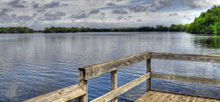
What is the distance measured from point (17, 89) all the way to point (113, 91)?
1194cm

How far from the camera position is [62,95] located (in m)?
3.53

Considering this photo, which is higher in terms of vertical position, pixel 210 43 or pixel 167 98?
pixel 167 98

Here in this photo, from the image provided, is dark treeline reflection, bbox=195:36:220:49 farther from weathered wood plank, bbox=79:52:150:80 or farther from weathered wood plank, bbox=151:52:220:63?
weathered wood plank, bbox=79:52:150:80

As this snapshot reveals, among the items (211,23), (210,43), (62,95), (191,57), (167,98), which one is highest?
(211,23)

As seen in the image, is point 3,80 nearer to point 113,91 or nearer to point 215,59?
point 113,91

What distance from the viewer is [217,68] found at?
21516mm

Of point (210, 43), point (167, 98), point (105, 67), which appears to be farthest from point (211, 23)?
point (105, 67)

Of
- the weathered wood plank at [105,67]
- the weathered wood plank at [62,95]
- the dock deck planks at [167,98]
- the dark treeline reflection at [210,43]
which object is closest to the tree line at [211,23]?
the dark treeline reflection at [210,43]

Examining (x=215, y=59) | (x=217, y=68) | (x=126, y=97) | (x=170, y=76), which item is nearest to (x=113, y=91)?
(x=170, y=76)

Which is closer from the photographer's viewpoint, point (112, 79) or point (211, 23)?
point (112, 79)

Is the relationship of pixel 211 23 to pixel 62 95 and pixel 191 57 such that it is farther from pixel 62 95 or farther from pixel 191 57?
pixel 62 95

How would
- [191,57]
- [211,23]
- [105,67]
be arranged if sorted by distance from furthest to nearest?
[211,23]
[191,57]
[105,67]

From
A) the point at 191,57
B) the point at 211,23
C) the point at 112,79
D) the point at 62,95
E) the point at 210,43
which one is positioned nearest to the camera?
the point at 62,95

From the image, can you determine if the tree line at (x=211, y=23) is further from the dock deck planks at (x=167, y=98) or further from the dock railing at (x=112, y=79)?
the dock railing at (x=112, y=79)
